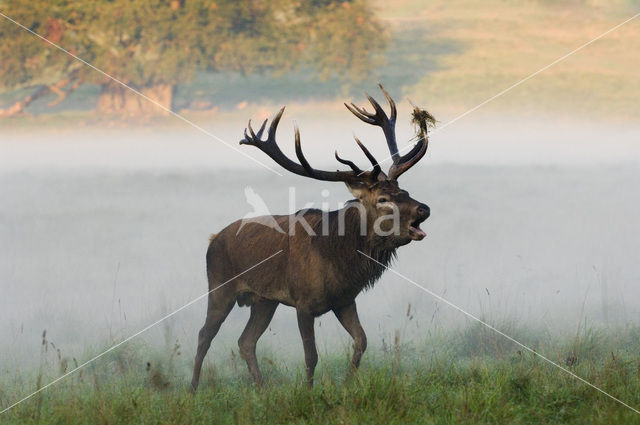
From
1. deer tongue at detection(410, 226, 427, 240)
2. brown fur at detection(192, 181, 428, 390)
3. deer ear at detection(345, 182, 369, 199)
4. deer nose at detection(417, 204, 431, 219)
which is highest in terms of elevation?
deer ear at detection(345, 182, 369, 199)

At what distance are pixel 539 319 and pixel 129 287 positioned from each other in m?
5.91

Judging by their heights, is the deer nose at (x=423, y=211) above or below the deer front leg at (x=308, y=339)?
above

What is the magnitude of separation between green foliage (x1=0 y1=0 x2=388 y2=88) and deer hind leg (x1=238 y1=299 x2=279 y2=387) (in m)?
18.2

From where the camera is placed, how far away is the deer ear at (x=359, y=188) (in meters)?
9.53

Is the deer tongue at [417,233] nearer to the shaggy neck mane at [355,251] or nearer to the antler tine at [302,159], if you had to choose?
the shaggy neck mane at [355,251]

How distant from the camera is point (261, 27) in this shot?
2906 cm

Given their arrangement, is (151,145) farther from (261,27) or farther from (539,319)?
(539,319)

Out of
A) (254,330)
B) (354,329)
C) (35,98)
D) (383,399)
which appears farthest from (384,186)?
(35,98)

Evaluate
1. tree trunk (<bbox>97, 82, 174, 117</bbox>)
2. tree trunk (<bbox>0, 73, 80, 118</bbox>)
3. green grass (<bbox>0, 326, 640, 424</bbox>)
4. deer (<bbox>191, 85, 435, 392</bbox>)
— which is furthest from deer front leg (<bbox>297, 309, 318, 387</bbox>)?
tree trunk (<bbox>0, 73, 80, 118</bbox>)

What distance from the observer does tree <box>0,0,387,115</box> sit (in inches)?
1097

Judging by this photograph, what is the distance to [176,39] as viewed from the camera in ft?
91.9

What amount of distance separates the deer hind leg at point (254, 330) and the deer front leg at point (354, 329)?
41.5 inches

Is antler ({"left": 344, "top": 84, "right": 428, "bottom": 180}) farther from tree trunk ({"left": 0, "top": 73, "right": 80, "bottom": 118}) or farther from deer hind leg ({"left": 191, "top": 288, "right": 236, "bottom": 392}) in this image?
tree trunk ({"left": 0, "top": 73, "right": 80, "bottom": 118})

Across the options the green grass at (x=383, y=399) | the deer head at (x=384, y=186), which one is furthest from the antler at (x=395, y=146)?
the green grass at (x=383, y=399)
